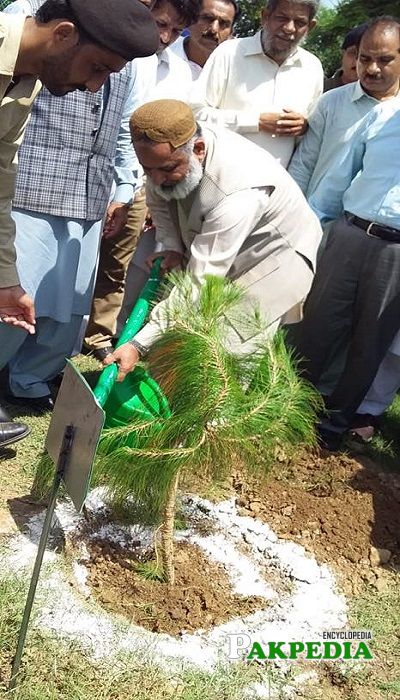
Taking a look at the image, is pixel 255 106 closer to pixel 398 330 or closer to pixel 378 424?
pixel 398 330

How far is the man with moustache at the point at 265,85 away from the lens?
377cm

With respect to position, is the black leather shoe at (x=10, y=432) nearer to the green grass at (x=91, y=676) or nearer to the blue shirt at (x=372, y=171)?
the green grass at (x=91, y=676)

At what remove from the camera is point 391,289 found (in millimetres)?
3633

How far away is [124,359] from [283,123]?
191 centimetres

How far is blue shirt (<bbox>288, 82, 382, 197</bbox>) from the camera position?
3.79 metres

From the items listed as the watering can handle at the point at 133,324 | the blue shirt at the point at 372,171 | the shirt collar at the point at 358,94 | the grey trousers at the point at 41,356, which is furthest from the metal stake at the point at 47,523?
the shirt collar at the point at 358,94

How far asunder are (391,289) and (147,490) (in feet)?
5.70

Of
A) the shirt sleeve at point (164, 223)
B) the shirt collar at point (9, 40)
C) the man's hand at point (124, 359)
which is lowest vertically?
the man's hand at point (124, 359)

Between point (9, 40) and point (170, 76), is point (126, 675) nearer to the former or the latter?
point (9, 40)

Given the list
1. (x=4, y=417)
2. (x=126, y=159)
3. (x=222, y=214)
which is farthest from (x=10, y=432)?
(x=126, y=159)

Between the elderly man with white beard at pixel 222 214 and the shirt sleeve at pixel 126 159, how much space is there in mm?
637

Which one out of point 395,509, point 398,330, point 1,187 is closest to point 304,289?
point 398,330

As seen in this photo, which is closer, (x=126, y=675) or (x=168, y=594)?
(x=126, y=675)

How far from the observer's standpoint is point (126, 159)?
12.3ft
